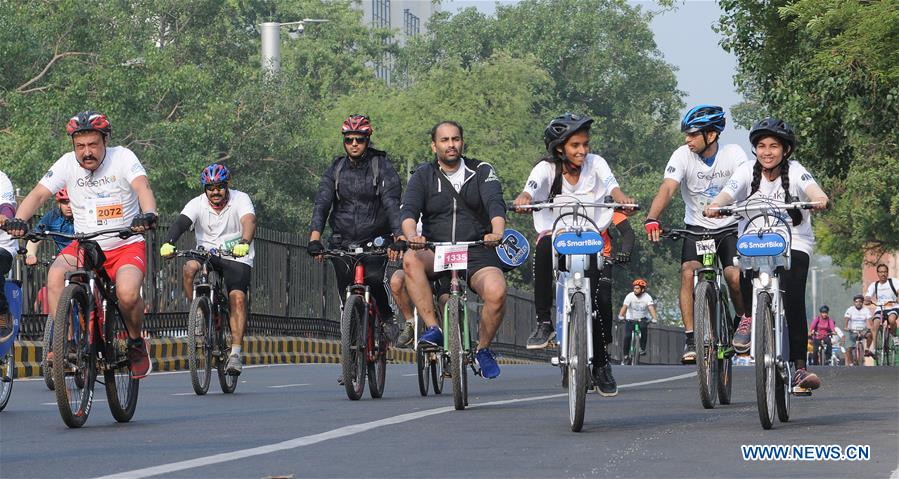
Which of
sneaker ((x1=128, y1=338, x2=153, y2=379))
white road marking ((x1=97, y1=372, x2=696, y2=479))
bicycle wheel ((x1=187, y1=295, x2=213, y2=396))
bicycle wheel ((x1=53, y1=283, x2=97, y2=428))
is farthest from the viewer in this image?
bicycle wheel ((x1=187, y1=295, x2=213, y2=396))

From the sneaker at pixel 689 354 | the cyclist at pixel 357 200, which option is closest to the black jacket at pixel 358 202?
the cyclist at pixel 357 200

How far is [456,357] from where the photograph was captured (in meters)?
12.1

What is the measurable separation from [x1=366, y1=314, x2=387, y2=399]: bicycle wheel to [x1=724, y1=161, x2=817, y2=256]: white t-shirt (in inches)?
131

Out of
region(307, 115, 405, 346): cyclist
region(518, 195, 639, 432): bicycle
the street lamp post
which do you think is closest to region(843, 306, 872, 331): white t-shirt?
the street lamp post

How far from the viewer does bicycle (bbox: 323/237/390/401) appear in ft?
44.3

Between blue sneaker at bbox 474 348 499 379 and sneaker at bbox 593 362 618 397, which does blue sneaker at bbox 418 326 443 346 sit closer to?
blue sneaker at bbox 474 348 499 379

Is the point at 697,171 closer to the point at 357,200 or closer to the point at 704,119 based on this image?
the point at 704,119

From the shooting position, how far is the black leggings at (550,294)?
11914 mm

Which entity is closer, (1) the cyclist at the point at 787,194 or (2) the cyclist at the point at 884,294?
(1) the cyclist at the point at 787,194

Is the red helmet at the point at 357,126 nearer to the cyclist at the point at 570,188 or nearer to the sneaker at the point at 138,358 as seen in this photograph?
the cyclist at the point at 570,188

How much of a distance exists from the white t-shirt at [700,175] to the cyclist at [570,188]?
5.90 feet

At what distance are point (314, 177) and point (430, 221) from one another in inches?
1947

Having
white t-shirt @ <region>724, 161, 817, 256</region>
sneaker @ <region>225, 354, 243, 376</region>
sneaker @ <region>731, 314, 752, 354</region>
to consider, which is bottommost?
sneaker @ <region>225, 354, 243, 376</region>

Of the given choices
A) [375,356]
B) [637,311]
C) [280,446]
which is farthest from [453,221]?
[637,311]
